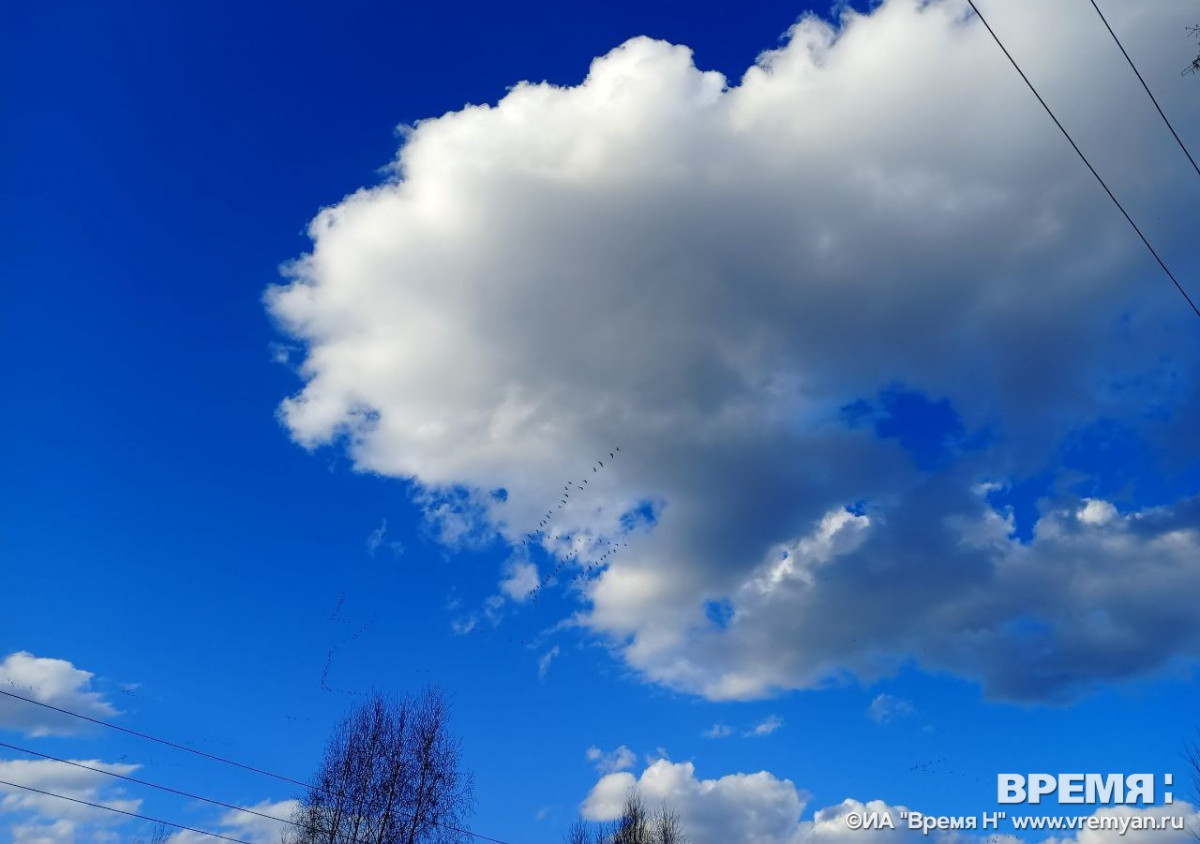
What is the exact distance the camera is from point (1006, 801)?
170 ft

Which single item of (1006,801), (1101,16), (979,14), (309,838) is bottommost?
(309,838)

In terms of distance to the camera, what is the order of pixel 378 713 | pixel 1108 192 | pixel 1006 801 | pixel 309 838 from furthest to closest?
pixel 378 713
pixel 309 838
pixel 1006 801
pixel 1108 192

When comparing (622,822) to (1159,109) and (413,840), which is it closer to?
(413,840)

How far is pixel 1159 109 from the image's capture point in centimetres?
1282

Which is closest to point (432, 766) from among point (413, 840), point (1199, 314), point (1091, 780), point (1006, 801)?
point (413, 840)

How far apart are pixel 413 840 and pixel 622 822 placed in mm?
31449

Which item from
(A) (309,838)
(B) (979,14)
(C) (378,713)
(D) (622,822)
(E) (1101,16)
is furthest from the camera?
(D) (622,822)

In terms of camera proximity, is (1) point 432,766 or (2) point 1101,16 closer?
(2) point 1101,16

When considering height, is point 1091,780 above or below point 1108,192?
below

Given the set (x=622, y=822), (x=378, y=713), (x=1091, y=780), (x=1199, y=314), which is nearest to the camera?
(x=1199, y=314)

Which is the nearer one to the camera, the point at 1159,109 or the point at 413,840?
the point at 1159,109

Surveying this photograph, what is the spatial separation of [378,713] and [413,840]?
1000 centimetres

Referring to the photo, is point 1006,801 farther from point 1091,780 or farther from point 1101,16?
point 1101,16

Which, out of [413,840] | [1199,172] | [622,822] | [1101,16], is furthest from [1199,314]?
[622,822]
